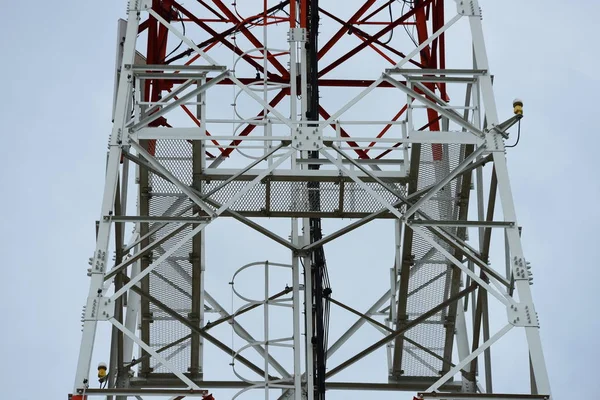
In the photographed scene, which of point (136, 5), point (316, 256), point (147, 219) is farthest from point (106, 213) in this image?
point (316, 256)

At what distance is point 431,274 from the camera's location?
2420 centimetres

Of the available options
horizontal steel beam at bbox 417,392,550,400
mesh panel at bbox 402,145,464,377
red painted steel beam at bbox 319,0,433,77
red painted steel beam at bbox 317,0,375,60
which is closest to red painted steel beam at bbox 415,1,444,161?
red painted steel beam at bbox 319,0,433,77

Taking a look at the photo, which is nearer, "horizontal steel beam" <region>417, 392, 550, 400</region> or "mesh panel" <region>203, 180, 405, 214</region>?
"horizontal steel beam" <region>417, 392, 550, 400</region>

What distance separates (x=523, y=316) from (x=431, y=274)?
197 inches

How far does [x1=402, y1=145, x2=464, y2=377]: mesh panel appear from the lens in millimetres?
22828

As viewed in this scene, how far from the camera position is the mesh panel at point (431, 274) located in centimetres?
2283

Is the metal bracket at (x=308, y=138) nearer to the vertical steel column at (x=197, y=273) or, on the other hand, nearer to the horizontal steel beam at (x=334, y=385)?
the vertical steel column at (x=197, y=273)

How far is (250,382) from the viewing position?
23250 millimetres

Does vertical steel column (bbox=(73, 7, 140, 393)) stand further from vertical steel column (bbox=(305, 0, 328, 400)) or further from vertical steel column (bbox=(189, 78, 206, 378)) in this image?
vertical steel column (bbox=(305, 0, 328, 400))

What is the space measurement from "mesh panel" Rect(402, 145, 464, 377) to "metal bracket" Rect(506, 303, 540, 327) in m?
4.00

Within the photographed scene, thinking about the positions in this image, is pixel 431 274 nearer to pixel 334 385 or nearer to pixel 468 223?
pixel 334 385

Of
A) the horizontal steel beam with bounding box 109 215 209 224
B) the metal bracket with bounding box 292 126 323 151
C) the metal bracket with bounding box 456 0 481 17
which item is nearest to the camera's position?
the horizontal steel beam with bounding box 109 215 209 224

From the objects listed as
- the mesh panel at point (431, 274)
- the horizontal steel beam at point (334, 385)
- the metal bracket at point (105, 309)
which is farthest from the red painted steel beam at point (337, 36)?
the metal bracket at point (105, 309)

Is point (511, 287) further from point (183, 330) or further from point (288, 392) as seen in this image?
point (183, 330)
